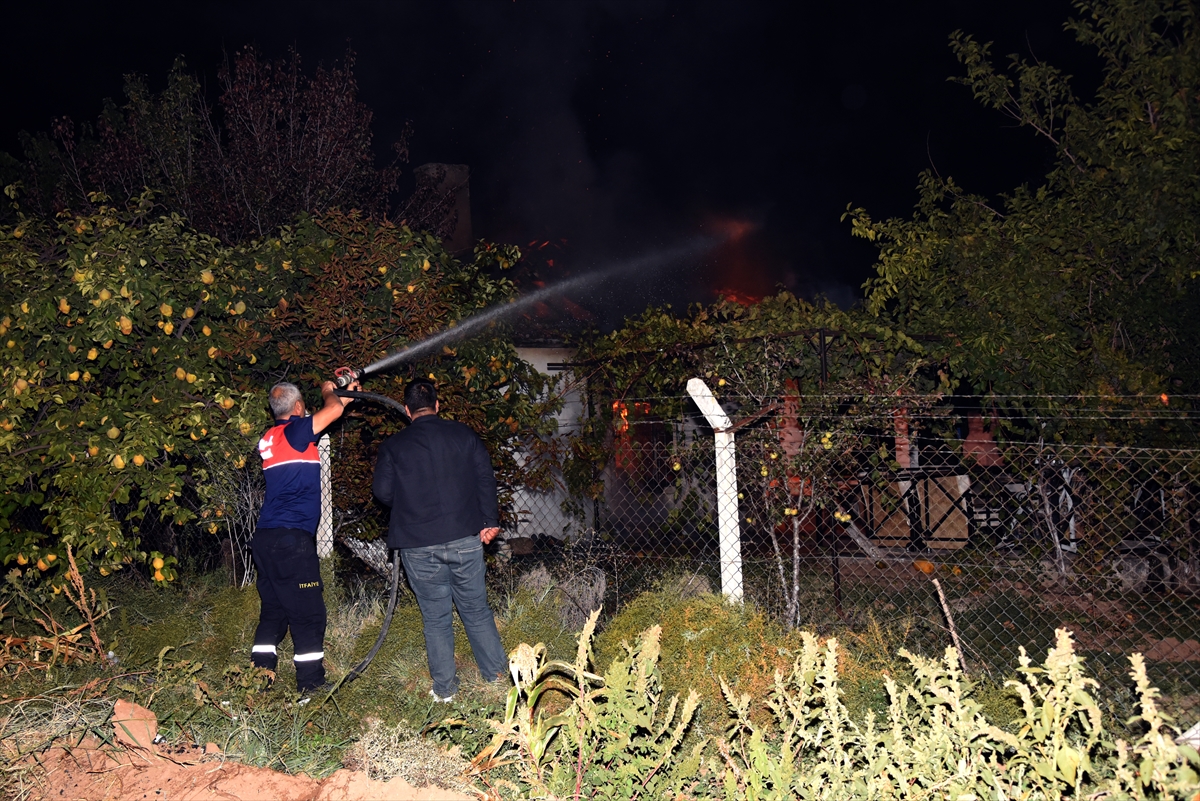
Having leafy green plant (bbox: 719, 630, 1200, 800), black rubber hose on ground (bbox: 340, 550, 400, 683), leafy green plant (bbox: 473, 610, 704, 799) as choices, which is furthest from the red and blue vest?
leafy green plant (bbox: 719, 630, 1200, 800)

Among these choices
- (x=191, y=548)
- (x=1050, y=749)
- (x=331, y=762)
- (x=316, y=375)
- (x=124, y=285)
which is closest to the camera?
(x=1050, y=749)

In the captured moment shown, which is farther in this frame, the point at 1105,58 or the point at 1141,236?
the point at 1105,58

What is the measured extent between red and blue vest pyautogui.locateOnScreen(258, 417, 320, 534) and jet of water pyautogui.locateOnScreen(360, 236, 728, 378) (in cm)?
88

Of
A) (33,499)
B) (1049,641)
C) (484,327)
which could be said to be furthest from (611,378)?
(33,499)

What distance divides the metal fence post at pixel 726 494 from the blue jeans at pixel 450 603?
143cm

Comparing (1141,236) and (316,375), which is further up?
(1141,236)

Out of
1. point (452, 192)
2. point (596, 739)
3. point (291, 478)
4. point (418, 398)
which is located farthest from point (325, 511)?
point (452, 192)

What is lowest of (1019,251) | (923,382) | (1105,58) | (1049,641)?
(1049,641)

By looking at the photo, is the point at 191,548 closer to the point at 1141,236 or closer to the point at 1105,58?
the point at 1141,236

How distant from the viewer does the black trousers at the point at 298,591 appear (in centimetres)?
499

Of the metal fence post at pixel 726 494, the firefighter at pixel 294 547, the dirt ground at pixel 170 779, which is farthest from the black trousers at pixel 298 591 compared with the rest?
the metal fence post at pixel 726 494

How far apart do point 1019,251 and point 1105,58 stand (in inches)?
71.3

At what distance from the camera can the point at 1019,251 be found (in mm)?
6418

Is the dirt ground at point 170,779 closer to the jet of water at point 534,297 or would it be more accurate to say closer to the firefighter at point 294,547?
the firefighter at point 294,547
